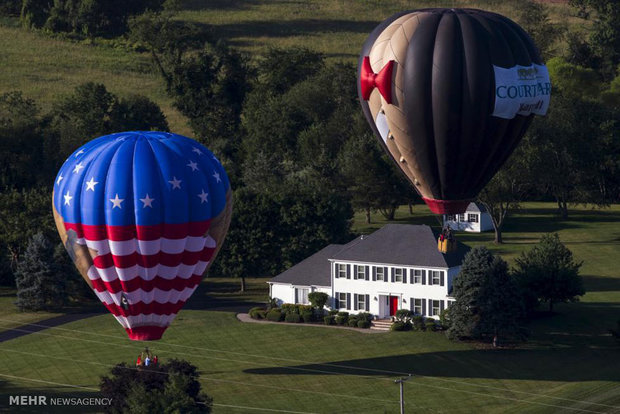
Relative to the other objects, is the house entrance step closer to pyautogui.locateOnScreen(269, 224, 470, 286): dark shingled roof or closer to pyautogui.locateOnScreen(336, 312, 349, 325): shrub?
pyautogui.locateOnScreen(336, 312, 349, 325): shrub

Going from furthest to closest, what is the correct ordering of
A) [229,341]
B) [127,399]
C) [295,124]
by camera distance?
[295,124] → [229,341] → [127,399]

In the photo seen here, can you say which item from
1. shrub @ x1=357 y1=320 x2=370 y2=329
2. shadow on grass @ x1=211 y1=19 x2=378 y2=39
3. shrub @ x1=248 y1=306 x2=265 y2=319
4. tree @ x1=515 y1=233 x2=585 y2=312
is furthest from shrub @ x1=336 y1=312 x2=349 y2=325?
shadow on grass @ x1=211 y1=19 x2=378 y2=39

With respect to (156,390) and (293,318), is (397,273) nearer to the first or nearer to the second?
(293,318)

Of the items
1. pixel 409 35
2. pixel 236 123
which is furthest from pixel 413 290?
pixel 236 123

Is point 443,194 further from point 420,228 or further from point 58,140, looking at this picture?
point 58,140

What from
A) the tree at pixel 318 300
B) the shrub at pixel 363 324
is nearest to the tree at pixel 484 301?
the shrub at pixel 363 324

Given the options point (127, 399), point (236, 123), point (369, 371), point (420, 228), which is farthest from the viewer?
point (236, 123)

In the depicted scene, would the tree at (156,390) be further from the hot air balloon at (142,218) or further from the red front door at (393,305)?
the red front door at (393,305)
